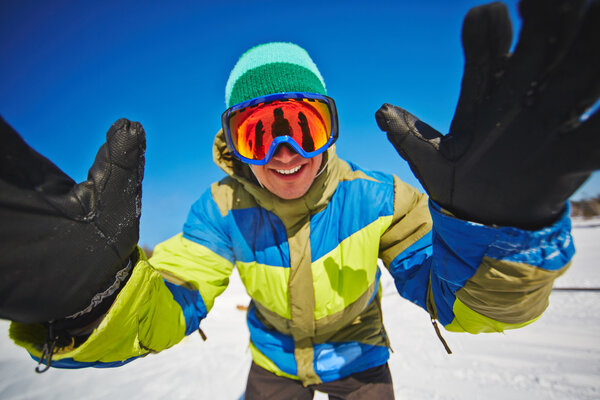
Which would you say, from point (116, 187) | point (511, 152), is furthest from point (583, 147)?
point (116, 187)

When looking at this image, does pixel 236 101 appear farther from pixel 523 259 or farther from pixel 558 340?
pixel 558 340

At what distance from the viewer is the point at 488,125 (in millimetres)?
696

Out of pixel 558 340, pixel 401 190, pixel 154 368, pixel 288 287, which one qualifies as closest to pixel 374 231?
pixel 401 190

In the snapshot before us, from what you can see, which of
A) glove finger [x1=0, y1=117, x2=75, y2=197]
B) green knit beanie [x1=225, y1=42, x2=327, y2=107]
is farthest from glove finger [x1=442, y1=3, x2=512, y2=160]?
glove finger [x1=0, y1=117, x2=75, y2=197]

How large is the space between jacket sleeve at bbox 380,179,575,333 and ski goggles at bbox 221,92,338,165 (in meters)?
0.82

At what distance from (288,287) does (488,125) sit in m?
1.24

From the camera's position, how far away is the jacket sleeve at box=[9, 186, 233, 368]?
2.97 feet

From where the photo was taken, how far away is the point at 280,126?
154 cm

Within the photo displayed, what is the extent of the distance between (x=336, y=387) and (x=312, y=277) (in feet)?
2.96

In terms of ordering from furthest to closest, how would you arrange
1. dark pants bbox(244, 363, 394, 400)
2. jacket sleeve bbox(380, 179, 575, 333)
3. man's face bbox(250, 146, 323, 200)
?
dark pants bbox(244, 363, 394, 400)
man's face bbox(250, 146, 323, 200)
jacket sleeve bbox(380, 179, 575, 333)

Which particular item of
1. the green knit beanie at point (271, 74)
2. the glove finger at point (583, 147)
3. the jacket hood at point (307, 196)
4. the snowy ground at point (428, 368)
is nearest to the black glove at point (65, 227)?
the jacket hood at point (307, 196)

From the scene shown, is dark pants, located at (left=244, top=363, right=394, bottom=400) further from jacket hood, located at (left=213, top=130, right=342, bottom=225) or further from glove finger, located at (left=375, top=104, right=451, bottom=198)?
glove finger, located at (left=375, top=104, right=451, bottom=198)

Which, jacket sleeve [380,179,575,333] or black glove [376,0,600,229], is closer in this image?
black glove [376,0,600,229]

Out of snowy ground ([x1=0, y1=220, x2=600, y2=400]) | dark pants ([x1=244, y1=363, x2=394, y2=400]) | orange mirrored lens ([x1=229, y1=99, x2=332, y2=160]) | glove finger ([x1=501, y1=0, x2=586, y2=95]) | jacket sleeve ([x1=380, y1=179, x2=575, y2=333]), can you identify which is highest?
orange mirrored lens ([x1=229, y1=99, x2=332, y2=160])
